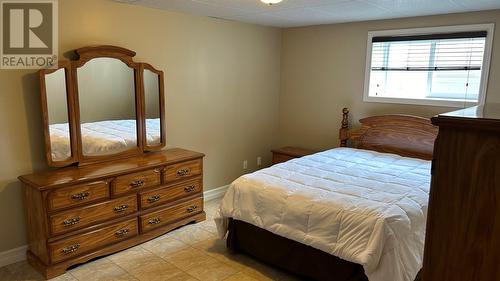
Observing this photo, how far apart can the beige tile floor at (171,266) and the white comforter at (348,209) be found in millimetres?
295

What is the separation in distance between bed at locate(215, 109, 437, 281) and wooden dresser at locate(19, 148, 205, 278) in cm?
66

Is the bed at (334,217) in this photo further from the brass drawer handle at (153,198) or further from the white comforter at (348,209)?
the brass drawer handle at (153,198)

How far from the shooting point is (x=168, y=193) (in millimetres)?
3564

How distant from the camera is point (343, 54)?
4684mm

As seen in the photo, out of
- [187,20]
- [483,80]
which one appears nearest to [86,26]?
[187,20]

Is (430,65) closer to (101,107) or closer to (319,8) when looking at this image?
(319,8)

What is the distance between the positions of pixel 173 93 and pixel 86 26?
1106 millimetres

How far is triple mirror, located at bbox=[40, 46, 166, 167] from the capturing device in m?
3.04


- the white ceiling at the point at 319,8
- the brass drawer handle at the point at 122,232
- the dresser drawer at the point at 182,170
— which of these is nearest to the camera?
the brass drawer handle at the point at 122,232

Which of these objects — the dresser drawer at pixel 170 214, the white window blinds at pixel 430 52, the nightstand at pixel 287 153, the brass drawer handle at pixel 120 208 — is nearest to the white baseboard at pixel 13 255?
the brass drawer handle at pixel 120 208

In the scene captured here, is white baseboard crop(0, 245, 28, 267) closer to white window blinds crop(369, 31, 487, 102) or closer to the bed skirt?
the bed skirt

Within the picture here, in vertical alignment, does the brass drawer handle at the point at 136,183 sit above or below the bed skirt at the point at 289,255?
above

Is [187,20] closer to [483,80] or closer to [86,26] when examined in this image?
[86,26]

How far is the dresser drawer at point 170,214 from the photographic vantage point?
134 inches
